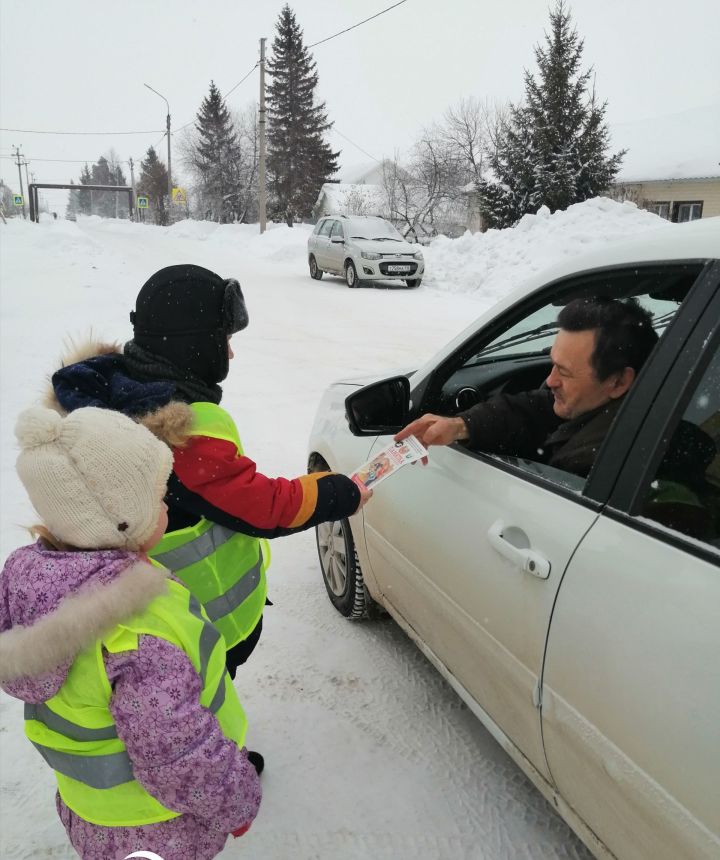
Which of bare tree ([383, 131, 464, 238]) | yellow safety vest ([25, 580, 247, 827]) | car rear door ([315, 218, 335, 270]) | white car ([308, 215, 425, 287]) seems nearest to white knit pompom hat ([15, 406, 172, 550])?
yellow safety vest ([25, 580, 247, 827])

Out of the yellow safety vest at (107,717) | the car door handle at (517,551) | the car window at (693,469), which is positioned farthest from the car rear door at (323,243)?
the yellow safety vest at (107,717)

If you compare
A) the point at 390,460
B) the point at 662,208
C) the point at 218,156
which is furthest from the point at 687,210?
the point at 218,156

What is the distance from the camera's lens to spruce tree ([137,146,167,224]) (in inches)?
2958

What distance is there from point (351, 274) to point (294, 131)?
35.3m

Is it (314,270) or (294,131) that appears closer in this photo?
(314,270)

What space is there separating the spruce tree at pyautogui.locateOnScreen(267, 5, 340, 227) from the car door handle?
4754 centimetres

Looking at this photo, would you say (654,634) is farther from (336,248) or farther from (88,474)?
(336,248)

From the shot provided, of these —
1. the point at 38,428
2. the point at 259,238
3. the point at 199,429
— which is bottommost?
the point at 259,238

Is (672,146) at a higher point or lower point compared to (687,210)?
higher

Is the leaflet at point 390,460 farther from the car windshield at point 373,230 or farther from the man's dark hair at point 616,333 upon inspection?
the car windshield at point 373,230

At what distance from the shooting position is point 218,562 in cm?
194

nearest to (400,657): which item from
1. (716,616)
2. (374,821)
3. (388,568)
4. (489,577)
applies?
(388,568)

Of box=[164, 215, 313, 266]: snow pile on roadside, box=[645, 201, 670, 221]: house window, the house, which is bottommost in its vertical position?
box=[164, 215, 313, 266]: snow pile on roadside

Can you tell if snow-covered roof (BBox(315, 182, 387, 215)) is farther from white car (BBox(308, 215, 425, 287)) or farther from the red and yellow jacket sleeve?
the red and yellow jacket sleeve
